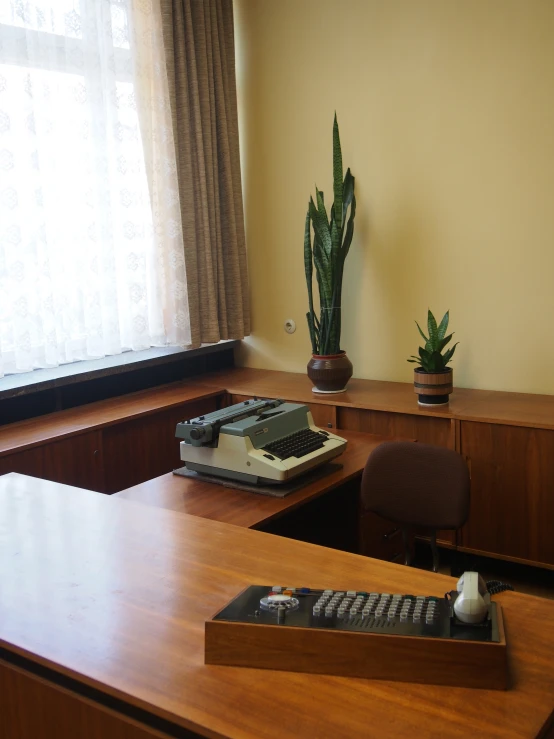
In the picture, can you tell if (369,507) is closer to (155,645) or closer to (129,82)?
(155,645)

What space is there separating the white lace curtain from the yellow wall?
699 mm

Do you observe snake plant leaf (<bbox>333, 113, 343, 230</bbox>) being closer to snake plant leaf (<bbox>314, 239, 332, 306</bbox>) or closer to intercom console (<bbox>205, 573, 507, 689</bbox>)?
snake plant leaf (<bbox>314, 239, 332, 306</bbox>)

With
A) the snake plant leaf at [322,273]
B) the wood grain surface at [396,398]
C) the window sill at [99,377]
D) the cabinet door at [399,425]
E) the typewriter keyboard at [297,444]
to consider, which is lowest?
the cabinet door at [399,425]

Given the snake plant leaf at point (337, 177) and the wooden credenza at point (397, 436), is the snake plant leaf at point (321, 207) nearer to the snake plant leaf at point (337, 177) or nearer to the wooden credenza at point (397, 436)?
the snake plant leaf at point (337, 177)

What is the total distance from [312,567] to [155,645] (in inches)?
18.4

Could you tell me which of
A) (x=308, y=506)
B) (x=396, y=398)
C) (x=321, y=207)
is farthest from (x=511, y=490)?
(x=321, y=207)

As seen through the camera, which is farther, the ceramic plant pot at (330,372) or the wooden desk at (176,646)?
the ceramic plant pot at (330,372)

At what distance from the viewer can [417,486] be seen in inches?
107

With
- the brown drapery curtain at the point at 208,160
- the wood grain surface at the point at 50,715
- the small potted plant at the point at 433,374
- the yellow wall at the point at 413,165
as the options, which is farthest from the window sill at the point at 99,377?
the wood grain surface at the point at 50,715

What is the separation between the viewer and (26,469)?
3111mm

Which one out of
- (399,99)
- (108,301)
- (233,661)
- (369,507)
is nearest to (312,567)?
(233,661)

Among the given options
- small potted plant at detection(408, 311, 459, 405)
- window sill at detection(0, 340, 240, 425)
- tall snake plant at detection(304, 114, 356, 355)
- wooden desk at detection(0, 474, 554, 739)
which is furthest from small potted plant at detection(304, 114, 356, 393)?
wooden desk at detection(0, 474, 554, 739)

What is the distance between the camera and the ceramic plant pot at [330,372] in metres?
3.93

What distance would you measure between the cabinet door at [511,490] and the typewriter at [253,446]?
795mm
